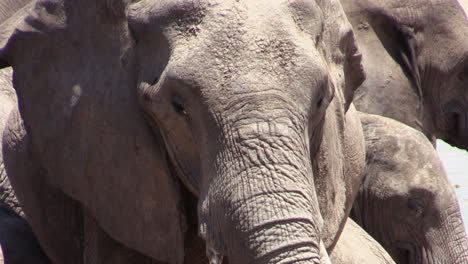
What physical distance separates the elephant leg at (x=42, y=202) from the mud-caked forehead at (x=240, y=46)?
2.34 ft

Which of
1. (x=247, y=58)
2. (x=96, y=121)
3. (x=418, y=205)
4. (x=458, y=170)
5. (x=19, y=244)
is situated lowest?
(x=458, y=170)

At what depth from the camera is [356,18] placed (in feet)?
18.7

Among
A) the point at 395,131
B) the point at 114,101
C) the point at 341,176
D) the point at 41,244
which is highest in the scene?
the point at 114,101

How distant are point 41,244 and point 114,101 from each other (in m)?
0.71

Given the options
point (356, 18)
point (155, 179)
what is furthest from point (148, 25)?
point (356, 18)

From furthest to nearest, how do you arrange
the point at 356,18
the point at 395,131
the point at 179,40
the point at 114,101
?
the point at 356,18
the point at 395,131
the point at 114,101
the point at 179,40

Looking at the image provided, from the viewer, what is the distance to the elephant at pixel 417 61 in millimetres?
5660

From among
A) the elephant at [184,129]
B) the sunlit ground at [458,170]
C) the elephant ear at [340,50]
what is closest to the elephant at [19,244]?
the elephant at [184,129]

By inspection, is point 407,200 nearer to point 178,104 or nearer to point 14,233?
point 14,233

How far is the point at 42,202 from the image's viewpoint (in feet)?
12.0

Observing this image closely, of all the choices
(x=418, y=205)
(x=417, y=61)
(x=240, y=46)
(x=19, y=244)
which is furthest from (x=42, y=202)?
(x=417, y=61)

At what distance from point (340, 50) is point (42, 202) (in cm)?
82

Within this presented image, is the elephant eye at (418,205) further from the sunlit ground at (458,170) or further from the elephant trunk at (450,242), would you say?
the sunlit ground at (458,170)

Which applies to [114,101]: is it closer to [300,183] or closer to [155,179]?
[155,179]
